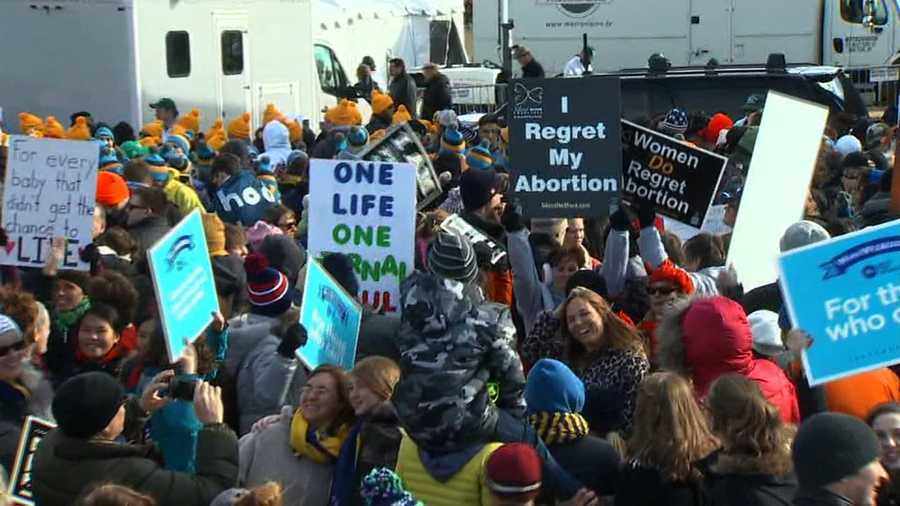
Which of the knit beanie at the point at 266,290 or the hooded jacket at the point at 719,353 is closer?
the hooded jacket at the point at 719,353

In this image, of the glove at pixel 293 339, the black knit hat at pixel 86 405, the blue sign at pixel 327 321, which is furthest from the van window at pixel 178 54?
the black knit hat at pixel 86 405

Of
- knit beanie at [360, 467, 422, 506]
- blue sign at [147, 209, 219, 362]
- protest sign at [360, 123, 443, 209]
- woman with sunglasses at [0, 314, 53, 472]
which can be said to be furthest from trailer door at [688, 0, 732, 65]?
knit beanie at [360, 467, 422, 506]

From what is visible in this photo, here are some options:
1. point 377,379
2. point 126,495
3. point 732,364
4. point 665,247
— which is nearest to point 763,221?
point 665,247

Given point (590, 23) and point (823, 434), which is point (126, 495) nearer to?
point (823, 434)

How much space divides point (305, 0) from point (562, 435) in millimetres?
15861

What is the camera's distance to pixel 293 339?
596cm

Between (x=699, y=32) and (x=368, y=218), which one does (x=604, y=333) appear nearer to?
(x=368, y=218)

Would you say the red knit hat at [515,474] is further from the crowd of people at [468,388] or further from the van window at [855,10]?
the van window at [855,10]

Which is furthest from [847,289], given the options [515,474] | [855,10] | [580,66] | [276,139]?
[580,66]

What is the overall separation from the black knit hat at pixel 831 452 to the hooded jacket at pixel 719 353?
1187 millimetres

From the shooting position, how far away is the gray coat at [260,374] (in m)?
6.23

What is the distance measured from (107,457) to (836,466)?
222 centimetres

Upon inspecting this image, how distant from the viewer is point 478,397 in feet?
16.5

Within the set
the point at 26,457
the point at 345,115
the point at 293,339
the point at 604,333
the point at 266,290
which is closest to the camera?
the point at 26,457
